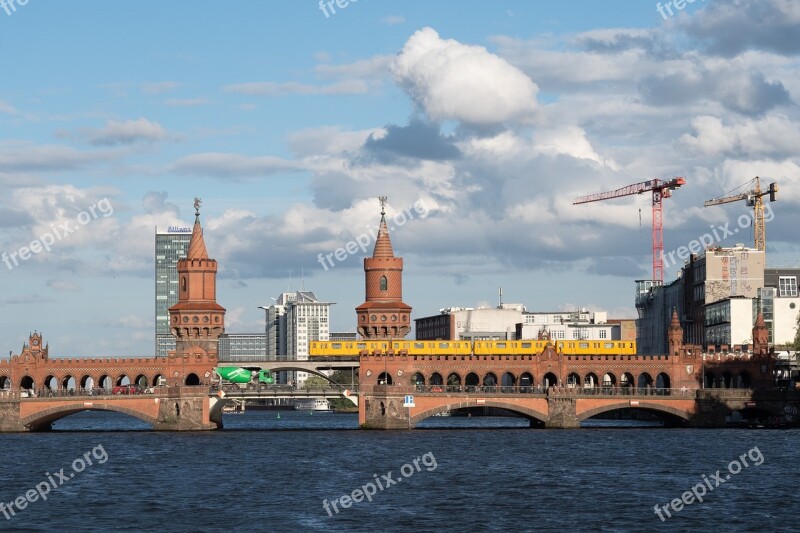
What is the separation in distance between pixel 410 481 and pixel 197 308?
79305 millimetres

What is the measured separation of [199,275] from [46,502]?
87.4m

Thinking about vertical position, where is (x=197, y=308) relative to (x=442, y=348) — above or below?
above

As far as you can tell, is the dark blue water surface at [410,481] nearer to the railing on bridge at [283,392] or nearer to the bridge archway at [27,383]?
the railing on bridge at [283,392]

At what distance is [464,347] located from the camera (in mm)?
173500

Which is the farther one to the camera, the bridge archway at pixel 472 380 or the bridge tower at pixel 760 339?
the bridge archway at pixel 472 380

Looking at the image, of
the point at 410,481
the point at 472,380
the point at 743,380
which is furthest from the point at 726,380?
the point at 410,481

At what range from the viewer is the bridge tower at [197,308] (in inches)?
6954

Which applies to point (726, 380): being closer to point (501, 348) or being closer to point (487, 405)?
point (501, 348)

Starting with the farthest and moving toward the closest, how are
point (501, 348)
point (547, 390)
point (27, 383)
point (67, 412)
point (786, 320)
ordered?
1. point (786, 320)
2. point (501, 348)
3. point (27, 383)
4. point (67, 412)
5. point (547, 390)

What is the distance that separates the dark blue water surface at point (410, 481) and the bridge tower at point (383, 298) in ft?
79.6

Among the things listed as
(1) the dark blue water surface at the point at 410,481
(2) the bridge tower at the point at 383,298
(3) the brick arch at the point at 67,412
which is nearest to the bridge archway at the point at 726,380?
(1) the dark blue water surface at the point at 410,481

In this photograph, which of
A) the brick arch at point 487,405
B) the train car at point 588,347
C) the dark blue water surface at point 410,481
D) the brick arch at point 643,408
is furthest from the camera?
the train car at point 588,347

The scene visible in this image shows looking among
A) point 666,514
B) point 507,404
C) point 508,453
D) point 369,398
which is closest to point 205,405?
point 369,398

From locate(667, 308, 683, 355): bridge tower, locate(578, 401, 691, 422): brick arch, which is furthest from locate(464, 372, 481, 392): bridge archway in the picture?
locate(667, 308, 683, 355): bridge tower
